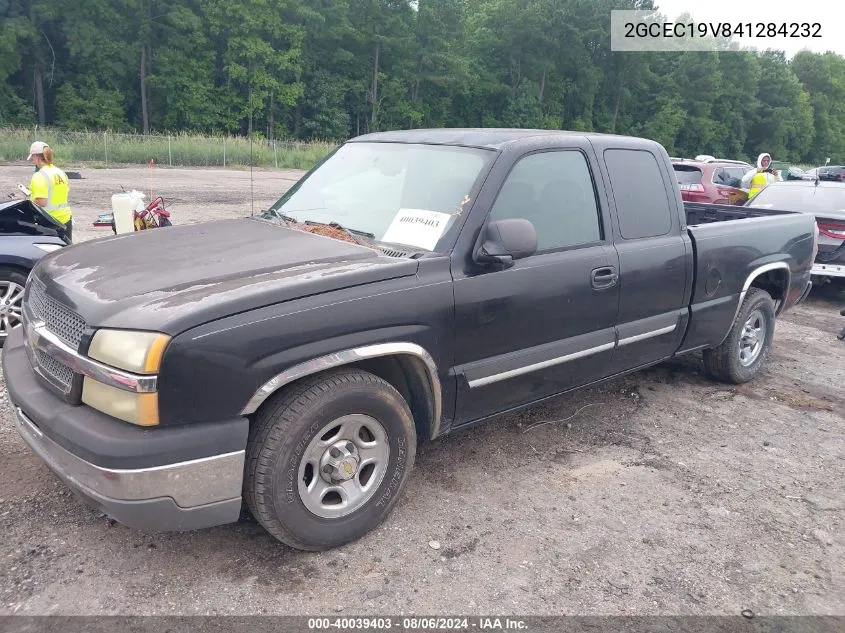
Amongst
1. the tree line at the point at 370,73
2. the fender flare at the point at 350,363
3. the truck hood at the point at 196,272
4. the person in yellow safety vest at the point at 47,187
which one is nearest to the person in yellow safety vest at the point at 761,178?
the person in yellow safety vest at the point at 47,187

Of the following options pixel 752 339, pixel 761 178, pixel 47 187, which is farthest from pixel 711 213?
pixel 761 178

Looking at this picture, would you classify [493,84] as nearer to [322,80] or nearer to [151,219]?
[322,80]

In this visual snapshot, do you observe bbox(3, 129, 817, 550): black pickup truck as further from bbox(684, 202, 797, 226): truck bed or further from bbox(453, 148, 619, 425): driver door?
bbox(684, 202, 797, 226): truck bed

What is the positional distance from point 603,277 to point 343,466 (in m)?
1.94

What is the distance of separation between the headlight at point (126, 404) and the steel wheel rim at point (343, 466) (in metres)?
0.67

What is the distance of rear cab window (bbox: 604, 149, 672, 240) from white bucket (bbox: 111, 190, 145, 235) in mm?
5279

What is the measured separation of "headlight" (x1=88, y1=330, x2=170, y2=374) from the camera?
256 centimetres

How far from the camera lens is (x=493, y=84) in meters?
62.6

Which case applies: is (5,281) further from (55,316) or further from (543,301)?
(543,301)

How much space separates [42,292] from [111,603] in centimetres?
146

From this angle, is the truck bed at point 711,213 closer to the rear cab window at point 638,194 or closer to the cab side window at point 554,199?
the rear cab window at point 638,194

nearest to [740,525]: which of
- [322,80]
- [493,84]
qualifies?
[322,80]

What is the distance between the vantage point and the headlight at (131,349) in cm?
256

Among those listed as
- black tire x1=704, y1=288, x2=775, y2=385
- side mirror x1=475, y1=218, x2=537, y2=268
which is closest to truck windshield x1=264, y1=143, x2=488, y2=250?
side mirror x1=475, y1=218, x2=537, y2=268
